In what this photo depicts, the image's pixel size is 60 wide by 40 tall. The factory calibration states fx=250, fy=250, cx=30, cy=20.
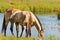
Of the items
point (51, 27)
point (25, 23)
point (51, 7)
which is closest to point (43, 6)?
point (51, 7)

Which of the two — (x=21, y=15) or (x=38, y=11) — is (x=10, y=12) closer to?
(x=21, y=15)

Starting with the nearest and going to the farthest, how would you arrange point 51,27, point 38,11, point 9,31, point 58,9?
1. point 9,31
2. point 51,27
3. point 38,11
4. point 58,9

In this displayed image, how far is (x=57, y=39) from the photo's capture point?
26.7 ft

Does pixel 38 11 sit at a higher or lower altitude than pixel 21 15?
lower

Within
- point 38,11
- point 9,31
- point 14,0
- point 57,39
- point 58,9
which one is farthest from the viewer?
point 14,0

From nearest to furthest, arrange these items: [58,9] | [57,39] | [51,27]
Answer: [57,39]
[51,27]
[58,9]

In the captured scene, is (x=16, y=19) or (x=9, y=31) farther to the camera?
(x=9, y=31)

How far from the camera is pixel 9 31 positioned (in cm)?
966

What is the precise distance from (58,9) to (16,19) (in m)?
9.95

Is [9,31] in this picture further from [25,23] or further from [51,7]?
[51,7]

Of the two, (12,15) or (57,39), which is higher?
(12,15)

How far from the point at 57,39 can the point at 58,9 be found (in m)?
10.2

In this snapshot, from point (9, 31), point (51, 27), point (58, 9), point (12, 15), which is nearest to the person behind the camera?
point (12, 15)

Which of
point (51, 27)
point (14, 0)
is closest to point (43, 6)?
point (14, 0)
